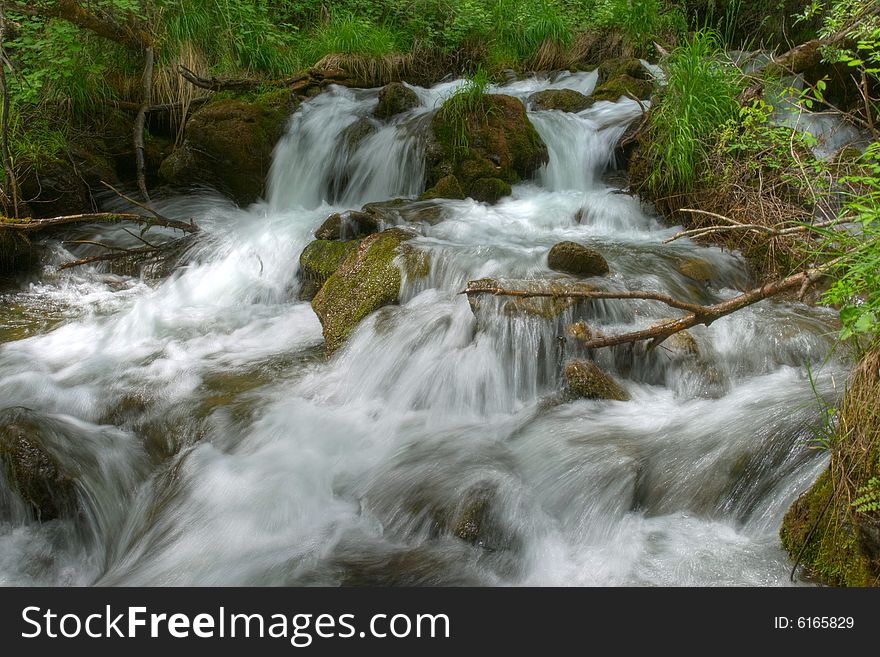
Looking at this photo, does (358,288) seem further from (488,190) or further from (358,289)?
(488,190)

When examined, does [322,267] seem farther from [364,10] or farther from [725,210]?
[364,10]

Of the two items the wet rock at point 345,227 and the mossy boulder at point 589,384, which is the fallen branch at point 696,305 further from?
the wet rock at point 345,227

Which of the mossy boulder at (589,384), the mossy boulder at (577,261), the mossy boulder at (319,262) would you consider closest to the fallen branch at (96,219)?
the mossy boulder at (319,262)

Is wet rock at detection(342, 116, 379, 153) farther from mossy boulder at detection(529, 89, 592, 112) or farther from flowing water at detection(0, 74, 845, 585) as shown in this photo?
mossy boulder at detection(529, 89, 592, 112)

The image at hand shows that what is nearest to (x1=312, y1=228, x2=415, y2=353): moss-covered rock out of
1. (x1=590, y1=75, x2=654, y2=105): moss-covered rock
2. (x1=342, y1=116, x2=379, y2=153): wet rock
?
(x1=342, y1=116, x2=379, y2=153): wet rock

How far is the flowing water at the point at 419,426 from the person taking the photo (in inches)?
110

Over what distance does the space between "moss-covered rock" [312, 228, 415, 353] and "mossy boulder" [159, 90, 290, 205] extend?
2968 millimetres

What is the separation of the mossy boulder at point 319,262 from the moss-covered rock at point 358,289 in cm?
37

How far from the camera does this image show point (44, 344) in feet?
15.8

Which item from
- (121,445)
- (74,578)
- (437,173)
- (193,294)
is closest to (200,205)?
(193,294)

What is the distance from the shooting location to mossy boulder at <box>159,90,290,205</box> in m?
7.30

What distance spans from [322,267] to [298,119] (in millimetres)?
3036

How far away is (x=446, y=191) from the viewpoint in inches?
259

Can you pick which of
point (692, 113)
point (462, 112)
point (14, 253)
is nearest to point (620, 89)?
point (462, 112)
